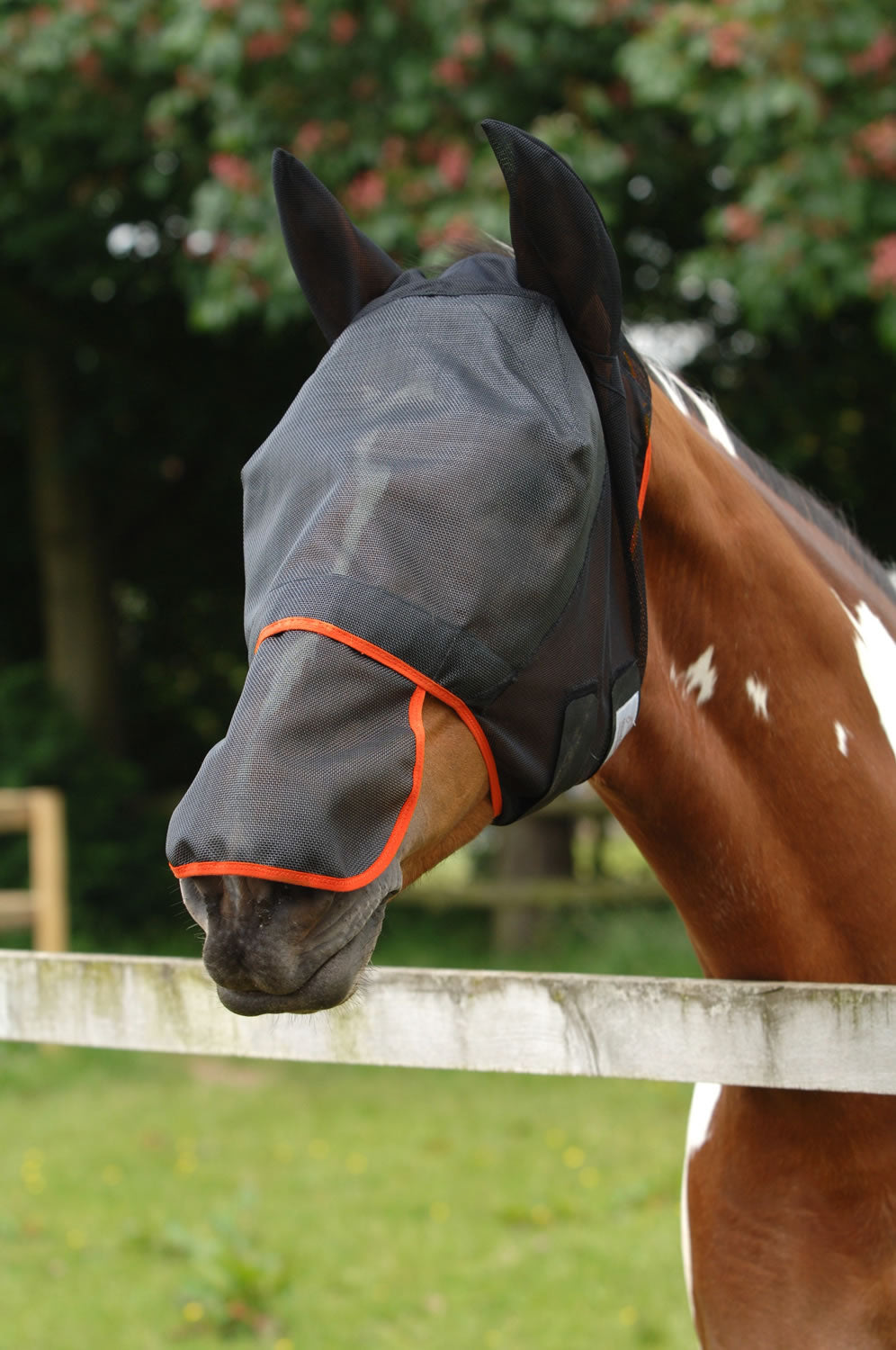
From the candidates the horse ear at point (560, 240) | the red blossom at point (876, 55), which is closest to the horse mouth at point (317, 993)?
the horse ear at point (560, 240)

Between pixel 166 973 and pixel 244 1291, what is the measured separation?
2395mm

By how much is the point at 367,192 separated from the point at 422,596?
4.03m

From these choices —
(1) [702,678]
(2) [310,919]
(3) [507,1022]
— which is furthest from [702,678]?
(2) [310,919]

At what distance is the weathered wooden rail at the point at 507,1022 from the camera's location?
1.46m

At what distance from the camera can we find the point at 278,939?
3.66 feet

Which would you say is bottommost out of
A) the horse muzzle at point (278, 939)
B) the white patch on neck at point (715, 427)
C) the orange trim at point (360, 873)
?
the horse muzzle at point (278, 939)

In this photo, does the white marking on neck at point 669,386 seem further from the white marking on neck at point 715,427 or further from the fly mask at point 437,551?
the fly mask at point 437,551

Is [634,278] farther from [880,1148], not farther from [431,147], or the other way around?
[880,1148]

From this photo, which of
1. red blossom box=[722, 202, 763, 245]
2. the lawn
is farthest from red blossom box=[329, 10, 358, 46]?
the lawn

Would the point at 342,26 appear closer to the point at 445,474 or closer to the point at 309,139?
the point at 309,139

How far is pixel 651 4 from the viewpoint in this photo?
4543mm

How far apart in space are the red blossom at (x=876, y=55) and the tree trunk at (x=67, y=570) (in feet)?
18.6

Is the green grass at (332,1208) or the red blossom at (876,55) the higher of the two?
the red blossom at (876,55)

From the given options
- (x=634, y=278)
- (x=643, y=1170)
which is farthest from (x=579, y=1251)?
(x=634, y=278)
